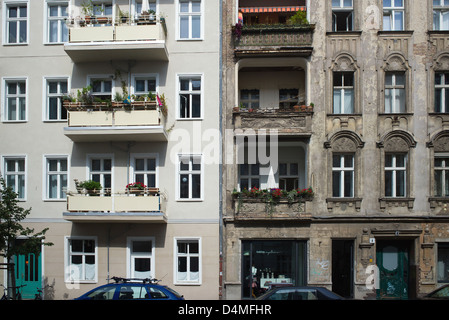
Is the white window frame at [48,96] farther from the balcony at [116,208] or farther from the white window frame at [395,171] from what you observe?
the white window frame at [395,171]

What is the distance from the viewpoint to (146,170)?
18.1 metres

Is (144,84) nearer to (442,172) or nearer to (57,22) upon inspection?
(57,22)

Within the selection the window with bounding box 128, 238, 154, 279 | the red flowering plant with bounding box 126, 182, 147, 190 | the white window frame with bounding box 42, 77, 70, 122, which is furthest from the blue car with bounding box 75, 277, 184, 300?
the white window frame with bounding box 42, 77, 70, 122

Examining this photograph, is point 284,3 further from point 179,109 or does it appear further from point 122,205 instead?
point 122,205

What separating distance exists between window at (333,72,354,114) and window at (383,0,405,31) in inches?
98.8

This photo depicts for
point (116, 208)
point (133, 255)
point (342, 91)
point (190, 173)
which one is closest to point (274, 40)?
point (342, 91)

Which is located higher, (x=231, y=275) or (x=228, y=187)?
(x=228, y=187)

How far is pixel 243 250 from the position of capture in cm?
1759

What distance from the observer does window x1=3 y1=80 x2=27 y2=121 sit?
18.6m

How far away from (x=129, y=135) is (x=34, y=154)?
13.7ft

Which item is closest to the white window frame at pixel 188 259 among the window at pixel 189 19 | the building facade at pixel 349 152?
the building facade at pixel 349 152

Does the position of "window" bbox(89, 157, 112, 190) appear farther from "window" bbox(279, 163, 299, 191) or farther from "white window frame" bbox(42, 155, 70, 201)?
"window" bbox(279, 163, 299, 191)
